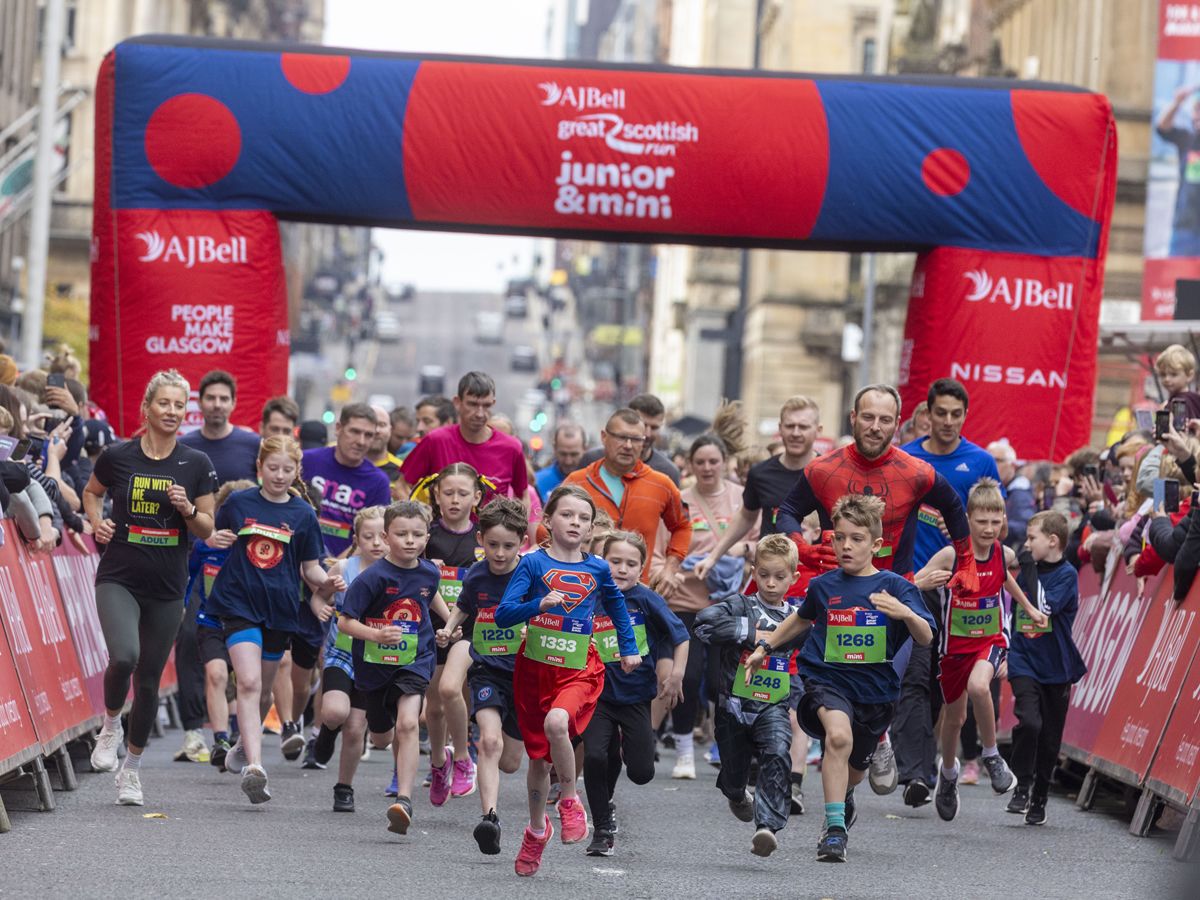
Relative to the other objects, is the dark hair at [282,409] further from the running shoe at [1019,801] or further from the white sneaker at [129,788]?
the running shoe at [1019,801]

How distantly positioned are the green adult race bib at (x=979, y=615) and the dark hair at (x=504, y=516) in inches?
97.1

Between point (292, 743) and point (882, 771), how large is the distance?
336 cm

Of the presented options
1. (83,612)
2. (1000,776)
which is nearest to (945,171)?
(1000,776)

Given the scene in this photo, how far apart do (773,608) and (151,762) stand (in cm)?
424

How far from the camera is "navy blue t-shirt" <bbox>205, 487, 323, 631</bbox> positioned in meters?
11.3

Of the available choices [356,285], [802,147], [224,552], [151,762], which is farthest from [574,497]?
[356,285]

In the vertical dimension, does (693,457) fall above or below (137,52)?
below

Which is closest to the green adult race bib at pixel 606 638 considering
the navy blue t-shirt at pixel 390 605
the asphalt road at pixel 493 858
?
the asphalt road at pixel 493 858

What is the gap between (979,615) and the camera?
1121 cm

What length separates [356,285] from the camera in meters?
193

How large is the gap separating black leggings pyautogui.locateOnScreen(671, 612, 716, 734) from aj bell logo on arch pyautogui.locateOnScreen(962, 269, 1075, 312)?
3.74m

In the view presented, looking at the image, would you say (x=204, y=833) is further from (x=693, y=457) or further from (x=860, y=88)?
(x=860, y=88)

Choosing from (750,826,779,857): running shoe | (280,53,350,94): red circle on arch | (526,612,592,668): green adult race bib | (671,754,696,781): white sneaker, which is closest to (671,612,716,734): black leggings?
(671,754,696,781): white sneaker

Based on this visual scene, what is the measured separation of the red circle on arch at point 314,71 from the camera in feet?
53.2
